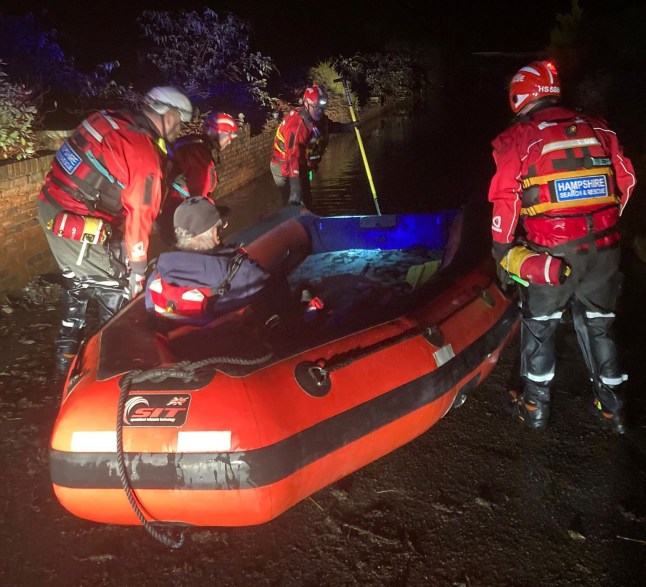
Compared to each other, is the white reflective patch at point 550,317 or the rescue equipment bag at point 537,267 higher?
the rescue equipment bag at point 537,267

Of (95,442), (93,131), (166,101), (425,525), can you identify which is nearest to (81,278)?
(93,131)

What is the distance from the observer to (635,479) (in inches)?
101

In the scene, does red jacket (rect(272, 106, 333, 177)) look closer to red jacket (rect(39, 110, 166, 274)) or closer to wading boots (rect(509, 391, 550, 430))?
red jacket (rect(39, 110, 166, 274))

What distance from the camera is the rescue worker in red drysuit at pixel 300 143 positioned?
5.88 m

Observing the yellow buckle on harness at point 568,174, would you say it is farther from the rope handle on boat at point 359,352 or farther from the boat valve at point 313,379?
the boat valve at point 313,379

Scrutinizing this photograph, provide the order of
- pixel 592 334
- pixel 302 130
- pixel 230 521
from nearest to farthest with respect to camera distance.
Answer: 1. pixel 230 521
2. pixel 592 334
3. pixel 302 130

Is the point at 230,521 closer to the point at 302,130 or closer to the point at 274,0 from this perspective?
the point at 302,130

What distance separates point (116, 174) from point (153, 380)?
137 cm

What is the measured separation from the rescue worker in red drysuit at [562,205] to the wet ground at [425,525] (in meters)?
0.44

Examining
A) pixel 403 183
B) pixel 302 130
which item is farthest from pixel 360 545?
pixel 403 183

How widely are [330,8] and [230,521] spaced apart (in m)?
27.3

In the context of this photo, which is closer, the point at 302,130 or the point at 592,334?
the point at 592,334

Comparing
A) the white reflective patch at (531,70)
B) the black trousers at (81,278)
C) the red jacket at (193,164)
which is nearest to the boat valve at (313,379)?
the black trousers at (81,278)

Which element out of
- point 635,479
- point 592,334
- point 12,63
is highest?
point 12,63
